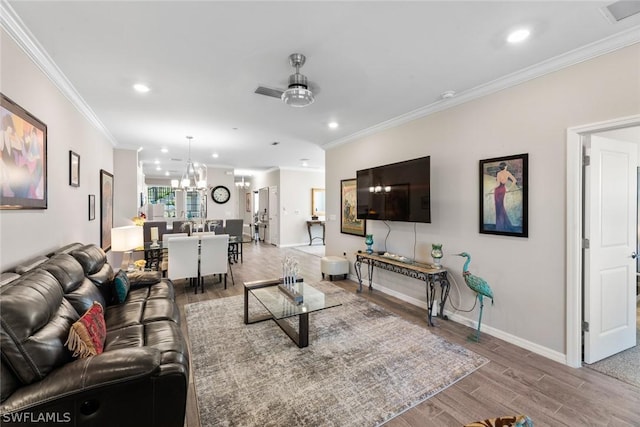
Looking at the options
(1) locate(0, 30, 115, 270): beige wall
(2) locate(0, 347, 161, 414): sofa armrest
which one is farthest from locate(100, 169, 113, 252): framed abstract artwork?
(2) locate(0, 347, 161, 414): sofa armrest

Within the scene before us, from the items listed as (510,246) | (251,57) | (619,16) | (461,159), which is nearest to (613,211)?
(510,246)

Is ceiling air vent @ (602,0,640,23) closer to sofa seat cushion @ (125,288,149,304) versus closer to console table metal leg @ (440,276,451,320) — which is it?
console table metal leg @ (440,276,451,320)

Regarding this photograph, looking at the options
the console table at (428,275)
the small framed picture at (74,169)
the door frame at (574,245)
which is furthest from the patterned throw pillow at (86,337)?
the door frame at (574,245)

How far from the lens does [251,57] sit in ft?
7.96

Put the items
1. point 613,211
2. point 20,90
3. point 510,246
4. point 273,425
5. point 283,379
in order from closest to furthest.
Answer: point 273,425 < point 20,90 < point 283,379 < point 613,211 < point 510,246

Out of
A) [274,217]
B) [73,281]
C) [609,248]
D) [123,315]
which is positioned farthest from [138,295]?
[274,217]

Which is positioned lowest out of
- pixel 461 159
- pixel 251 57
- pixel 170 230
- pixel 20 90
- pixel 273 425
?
pixel 273 425

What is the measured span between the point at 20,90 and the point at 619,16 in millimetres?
4300

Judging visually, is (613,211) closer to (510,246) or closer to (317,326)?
(510,246)

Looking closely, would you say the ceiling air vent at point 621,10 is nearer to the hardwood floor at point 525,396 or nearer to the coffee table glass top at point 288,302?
the hardwood floor at point 525,396

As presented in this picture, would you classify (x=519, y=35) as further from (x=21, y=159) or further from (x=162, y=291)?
(x=162, y=291)

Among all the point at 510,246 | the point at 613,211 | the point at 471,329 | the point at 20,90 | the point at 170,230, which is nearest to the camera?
the point at 20,90

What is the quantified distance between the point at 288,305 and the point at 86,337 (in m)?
1.68

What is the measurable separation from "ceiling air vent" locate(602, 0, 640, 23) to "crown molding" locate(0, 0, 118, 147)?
386cm
